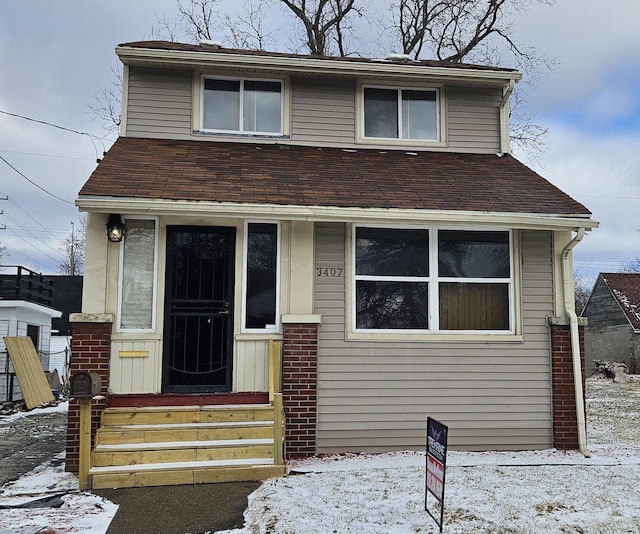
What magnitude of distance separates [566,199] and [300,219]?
3.71 metres

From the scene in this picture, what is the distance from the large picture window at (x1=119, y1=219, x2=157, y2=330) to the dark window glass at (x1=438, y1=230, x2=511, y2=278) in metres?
3.75

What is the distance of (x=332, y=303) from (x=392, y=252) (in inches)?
41.9

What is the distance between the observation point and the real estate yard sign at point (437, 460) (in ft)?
13.7

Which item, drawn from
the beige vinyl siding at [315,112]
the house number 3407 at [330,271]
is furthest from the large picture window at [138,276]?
the beige vinyl siding at [315,112]

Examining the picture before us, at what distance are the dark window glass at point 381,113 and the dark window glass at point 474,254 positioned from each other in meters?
2.39

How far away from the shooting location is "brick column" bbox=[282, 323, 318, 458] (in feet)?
22.4

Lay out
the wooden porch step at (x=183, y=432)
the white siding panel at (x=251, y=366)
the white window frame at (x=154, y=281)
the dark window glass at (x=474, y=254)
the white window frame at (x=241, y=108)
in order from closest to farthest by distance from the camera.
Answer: the wooden porch step at (x=183, y=432) → the white window frame at (x=154, y=281) → the white siding panel at (x=251, y=366) → the dark window glass at (x=474, y=254) → the white window frame at (x=241, y=108)

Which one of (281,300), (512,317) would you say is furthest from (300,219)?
(512,317)

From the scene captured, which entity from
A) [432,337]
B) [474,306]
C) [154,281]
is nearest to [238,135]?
[154,281]

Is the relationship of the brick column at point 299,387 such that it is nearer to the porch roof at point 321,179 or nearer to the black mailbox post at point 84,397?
the porch roof at point 321,179

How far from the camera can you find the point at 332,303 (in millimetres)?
7102

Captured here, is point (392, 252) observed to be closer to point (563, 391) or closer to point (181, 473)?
point (563, 391)

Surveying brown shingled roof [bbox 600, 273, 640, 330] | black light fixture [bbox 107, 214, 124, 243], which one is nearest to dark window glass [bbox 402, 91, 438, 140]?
black light fixture [bbox 107, 214, 124, 243]

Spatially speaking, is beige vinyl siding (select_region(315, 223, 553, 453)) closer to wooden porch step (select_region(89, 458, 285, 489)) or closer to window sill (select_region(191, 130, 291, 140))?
wooden porch step (select_region(89, 458, 285, 489))
